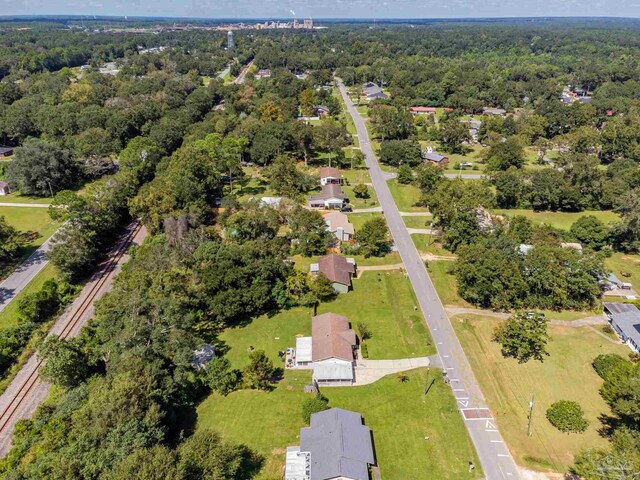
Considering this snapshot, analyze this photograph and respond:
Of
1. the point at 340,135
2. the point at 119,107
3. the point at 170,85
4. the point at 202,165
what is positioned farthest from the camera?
the point at 170,85

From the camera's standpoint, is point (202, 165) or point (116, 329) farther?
point (202, 165)

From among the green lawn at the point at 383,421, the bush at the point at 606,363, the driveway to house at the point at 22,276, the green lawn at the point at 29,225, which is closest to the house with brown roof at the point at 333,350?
the green lawn at the point at 383,421

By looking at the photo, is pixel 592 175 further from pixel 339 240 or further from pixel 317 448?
pixel 317 448

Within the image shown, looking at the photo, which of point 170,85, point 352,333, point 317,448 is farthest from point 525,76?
point 317,448

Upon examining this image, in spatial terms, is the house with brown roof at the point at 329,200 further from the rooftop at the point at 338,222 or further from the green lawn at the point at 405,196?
the green lawn at the point at 405,196

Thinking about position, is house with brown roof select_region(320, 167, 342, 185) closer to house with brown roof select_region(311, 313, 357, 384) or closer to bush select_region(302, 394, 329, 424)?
house with brown roof select_region(311, 313, 357, 384)

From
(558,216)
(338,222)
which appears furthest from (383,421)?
(558,216)

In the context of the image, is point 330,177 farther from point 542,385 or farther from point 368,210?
point 542,385
